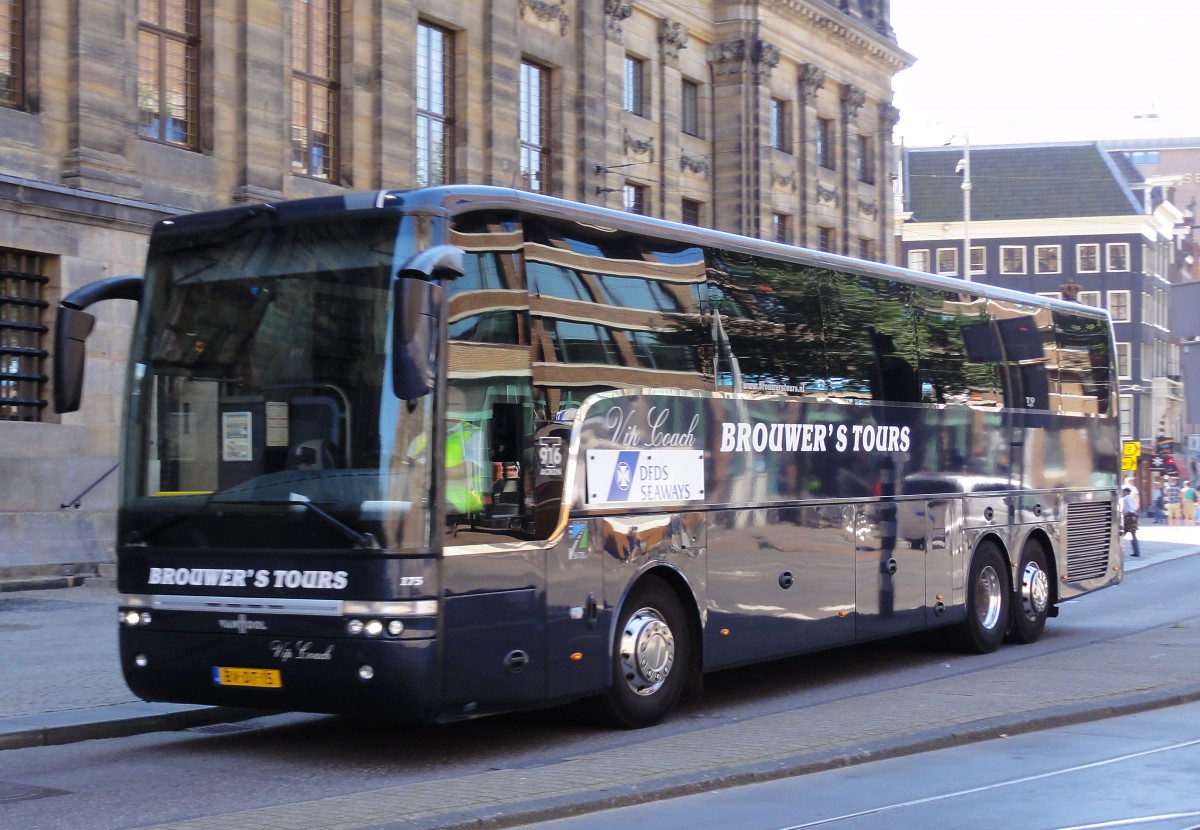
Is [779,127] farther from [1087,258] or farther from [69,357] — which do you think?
[1087,258]

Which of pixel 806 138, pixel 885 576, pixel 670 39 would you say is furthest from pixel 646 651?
pixel 806 138

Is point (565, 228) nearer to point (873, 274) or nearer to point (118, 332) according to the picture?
point (873, 274)

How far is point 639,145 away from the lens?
3784 cm

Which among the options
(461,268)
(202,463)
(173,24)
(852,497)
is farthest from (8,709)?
(173,24)

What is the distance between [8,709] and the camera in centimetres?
1097

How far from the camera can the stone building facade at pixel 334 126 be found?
2181cm

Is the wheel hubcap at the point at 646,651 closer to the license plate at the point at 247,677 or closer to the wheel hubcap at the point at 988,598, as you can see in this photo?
the license plate at the point at 247,677

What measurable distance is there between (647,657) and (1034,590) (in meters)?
7.51

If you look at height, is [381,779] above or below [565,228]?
below

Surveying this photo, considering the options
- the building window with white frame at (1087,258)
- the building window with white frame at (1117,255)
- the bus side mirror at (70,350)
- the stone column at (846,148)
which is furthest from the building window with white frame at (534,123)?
the building window with white frame at (1117,255)

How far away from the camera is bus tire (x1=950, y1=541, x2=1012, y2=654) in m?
15.7

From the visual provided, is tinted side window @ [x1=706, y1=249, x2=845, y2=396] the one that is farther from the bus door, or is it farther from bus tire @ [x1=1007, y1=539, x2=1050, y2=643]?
bus tire @ [x1=1007, y1=539, x2=1050, y2=643]

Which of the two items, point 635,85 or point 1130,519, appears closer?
point 1130,519

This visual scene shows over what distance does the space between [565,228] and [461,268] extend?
1443mm
